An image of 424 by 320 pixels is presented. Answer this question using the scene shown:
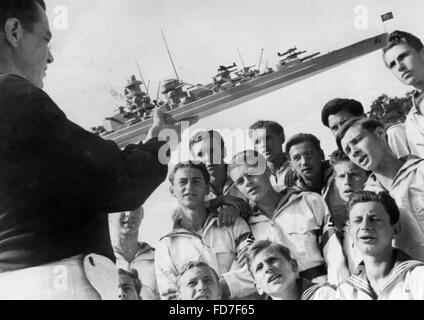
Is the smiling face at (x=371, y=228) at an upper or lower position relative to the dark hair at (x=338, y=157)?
lower

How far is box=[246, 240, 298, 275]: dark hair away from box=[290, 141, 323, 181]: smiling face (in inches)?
11.9

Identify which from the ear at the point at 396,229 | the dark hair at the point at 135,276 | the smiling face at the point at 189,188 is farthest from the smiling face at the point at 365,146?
the dark hair at the point at 135,276

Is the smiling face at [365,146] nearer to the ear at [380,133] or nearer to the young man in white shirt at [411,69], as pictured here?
the ear at [380,133]

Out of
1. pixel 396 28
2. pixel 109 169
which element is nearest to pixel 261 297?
pixel 109 169

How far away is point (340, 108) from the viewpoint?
104 inches

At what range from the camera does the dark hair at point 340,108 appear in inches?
104

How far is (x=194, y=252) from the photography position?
8.48 feet

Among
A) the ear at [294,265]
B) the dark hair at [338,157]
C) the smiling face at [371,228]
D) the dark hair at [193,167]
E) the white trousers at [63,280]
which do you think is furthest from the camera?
the dark hair at [193,167]

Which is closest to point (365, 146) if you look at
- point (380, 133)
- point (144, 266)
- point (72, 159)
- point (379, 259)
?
point (380, 133)

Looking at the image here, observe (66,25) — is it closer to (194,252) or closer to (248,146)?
(248,146)

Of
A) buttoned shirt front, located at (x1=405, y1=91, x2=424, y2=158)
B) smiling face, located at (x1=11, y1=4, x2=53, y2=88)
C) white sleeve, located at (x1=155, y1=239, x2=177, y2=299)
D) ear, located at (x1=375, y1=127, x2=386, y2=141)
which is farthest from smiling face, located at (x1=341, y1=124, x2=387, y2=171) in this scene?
smiling face, located at (x1=11, y1=4, x2=53, y2=88)

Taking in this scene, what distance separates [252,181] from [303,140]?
0.82ft

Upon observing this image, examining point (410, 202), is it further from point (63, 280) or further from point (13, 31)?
point (13, 31)

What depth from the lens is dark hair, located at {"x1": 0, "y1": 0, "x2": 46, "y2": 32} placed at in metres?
2.22
